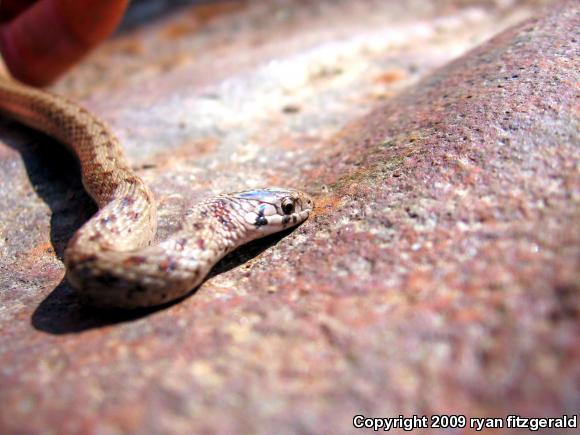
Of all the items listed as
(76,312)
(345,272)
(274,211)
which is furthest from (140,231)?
(345,272)

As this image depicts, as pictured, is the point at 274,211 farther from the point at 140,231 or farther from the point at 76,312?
the point at 76,312

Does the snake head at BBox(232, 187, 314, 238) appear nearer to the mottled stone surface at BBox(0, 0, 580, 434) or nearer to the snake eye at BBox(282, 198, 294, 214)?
the snake eye at BBox(282, 198, 294, 214)

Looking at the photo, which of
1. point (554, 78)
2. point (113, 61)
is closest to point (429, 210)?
point (554, 78)

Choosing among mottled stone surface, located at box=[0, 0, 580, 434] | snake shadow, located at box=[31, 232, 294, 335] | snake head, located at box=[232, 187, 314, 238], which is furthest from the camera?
snake head, located at box=[232, 187, 314, 238]

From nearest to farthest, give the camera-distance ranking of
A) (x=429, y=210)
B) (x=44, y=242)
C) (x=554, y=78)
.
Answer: (x=429, y=210) < (x=554, y=78) < (x=44, y=242)

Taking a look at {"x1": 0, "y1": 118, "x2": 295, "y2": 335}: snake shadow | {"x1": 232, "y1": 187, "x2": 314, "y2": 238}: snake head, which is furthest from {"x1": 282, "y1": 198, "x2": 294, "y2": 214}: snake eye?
{"x1": 0, "y1": 118, "x2": 295, "y2": 335}: snake shadow

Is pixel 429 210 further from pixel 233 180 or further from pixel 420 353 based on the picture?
pixel 233 180

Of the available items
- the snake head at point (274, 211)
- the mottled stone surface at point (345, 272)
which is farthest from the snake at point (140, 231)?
the mottled stone surface at point (345, 272)
